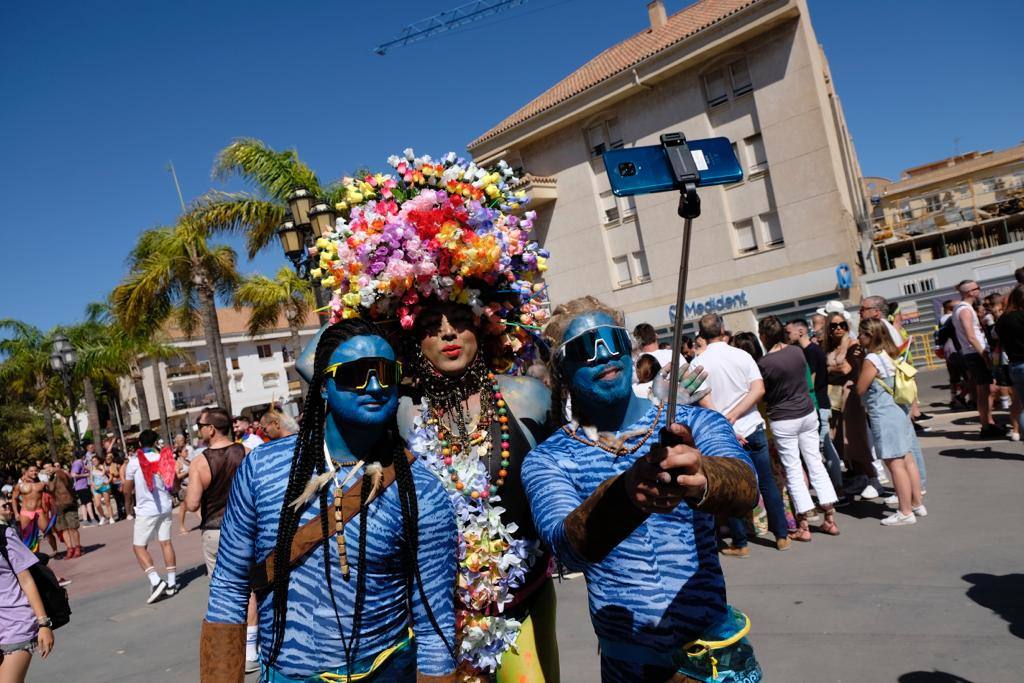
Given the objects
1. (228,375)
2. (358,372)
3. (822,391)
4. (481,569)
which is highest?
(228,375)

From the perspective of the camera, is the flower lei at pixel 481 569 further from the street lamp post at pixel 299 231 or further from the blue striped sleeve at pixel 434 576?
the street lamp post at pixel 299 231

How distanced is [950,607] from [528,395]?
3.32 m

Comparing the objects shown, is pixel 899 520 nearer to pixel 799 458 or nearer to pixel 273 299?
pixel 799 458

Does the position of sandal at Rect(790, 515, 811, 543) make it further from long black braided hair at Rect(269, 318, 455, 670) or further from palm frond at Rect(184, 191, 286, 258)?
palm frond at Rect(184, 191, 286, 258)

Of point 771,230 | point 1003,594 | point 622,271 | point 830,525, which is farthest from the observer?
point 622,271

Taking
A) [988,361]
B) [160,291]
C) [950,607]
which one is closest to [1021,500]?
[950,607]

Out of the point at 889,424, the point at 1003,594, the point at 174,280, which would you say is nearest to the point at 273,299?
the point at 174,280

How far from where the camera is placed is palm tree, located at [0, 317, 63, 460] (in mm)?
38156

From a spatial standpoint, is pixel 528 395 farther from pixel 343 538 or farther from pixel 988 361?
pixel 988 361

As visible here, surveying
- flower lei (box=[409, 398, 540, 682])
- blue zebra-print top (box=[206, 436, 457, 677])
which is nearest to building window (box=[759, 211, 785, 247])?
flower lei (box=[409, 398, 540, 682])

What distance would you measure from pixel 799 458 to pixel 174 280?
63.0ft

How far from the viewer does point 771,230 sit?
870 inches

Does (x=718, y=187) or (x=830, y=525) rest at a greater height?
(x=718, y=187)

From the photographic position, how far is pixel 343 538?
80.7 inches
